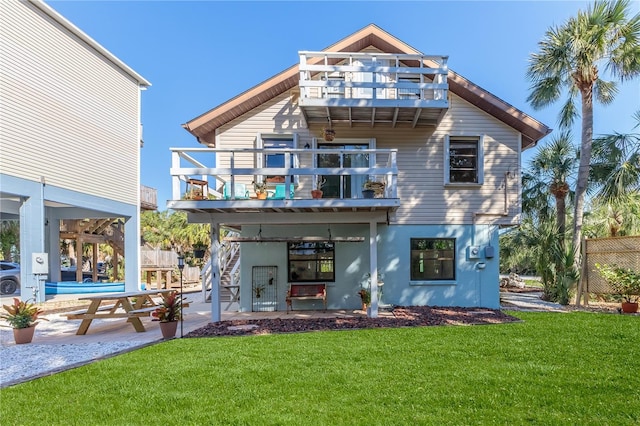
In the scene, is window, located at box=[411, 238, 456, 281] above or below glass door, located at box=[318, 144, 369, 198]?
below

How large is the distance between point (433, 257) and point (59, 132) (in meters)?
14.7

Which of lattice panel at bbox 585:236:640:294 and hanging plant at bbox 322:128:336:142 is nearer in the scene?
hanging plant at bbox 322:128:336:142

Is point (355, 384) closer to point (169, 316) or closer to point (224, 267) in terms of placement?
point (169, 316)

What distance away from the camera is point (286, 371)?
4.77 meters

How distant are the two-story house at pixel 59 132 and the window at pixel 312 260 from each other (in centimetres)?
904

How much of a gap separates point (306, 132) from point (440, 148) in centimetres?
435

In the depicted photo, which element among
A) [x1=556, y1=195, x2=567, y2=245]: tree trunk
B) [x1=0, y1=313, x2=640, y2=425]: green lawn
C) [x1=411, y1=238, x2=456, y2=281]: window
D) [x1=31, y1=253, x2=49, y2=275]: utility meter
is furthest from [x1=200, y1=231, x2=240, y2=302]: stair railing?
[x1=556, y1=195, x2=567, y2=245]: tree trunk

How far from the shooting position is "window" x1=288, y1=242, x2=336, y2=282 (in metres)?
10.5

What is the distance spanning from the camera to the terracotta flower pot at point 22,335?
7.15 meters

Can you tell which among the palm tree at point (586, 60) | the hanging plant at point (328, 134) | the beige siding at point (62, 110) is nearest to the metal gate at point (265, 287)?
the hanging plant at point (328, 134)

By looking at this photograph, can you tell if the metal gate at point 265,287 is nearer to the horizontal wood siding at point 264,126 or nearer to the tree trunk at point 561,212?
the horizontal wood siding at point 264,126

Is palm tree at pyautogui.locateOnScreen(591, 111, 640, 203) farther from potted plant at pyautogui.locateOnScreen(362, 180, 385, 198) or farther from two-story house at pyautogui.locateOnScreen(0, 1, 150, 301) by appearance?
two-story house at pyautogui.locateOnScreen(0, 1, 150, 301)

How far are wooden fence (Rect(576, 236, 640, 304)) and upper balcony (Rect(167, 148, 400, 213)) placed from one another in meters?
7.55

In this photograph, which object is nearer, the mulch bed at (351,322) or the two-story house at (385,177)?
the mulch bed at (351,322)
